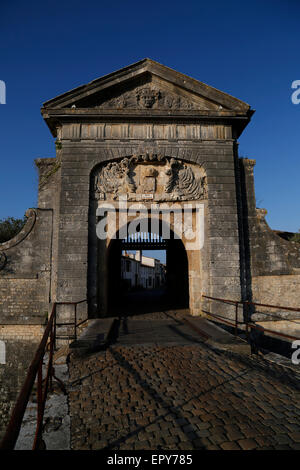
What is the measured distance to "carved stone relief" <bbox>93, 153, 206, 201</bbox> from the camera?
8203 mm

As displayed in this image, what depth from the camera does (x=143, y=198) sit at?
8203mm

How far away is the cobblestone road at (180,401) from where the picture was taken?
2674 millimetres

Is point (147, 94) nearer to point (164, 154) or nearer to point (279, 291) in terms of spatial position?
point (164, 154)

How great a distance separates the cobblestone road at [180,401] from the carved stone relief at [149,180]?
4.43 meters

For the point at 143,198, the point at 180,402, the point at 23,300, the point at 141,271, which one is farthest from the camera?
the point at 141,271

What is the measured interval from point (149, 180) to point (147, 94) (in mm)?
2622

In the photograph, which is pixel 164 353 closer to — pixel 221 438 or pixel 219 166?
pixel 221 438

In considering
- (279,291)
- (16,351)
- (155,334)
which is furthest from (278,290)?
(16,351)

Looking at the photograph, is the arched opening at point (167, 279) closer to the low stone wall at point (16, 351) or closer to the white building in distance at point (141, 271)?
the low stone wall at point (16, 351)

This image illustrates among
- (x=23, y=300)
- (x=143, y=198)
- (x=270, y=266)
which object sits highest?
(x=143, y=198)

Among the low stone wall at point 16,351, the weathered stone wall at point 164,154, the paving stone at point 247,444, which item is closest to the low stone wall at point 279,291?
the weathered stone wall at point 164,154
